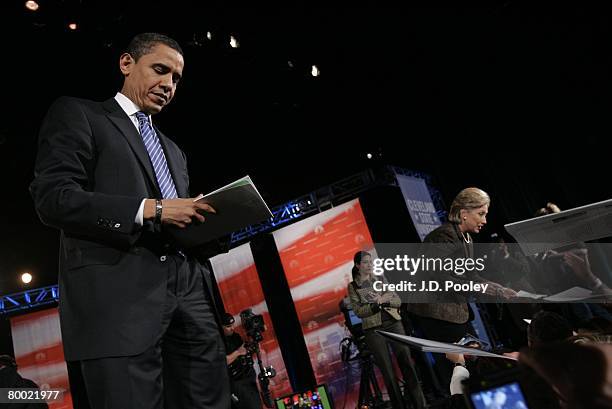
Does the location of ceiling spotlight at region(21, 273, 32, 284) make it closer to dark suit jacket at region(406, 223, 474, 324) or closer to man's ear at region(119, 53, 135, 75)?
dark suit jacket at region(406, 223, 474, 324)

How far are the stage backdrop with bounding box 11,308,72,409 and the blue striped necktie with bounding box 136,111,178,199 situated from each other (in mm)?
9431

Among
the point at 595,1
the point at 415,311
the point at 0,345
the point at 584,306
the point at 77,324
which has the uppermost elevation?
the point at 595,1

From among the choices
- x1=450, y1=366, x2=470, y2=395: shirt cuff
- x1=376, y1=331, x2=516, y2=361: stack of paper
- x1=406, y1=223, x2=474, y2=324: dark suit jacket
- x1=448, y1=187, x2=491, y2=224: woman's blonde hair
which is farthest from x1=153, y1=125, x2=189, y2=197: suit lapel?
x1=448, y1=187, x2=491, y2=224: woman's blonde hair

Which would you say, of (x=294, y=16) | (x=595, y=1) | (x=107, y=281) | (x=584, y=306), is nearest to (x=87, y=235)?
(x=107, y=281)

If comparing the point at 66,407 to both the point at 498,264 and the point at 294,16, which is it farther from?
the point at 498,264

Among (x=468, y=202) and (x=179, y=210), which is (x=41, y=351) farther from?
(x=179, y=210)

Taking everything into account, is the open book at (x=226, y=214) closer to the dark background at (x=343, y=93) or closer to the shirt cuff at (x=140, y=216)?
the shirt cuff at (x=140, y=216)

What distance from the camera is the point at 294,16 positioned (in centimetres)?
639

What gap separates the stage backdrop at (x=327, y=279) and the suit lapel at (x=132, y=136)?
718 cm

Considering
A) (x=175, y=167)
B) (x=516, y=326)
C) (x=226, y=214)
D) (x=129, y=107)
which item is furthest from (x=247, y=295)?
(x=226, y=214)

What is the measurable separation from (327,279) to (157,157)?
7.34 meters

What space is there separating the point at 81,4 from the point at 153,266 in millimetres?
4834

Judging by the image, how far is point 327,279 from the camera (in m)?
8.75

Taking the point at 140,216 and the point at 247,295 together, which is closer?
the point at 140,216
